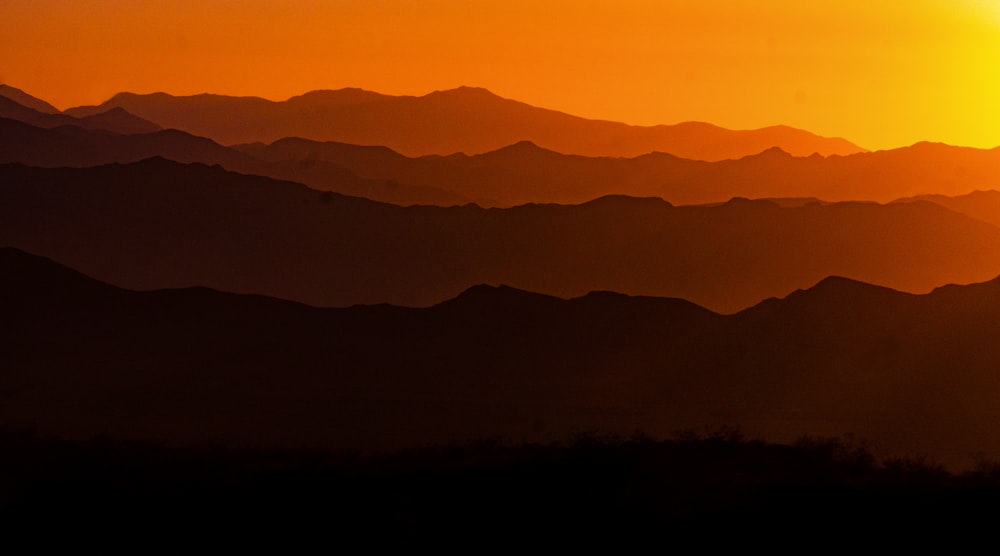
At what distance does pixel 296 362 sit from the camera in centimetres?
9088

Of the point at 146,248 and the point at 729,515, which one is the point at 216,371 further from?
the point at 729,515

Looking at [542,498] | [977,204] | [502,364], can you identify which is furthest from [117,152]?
[542,498]

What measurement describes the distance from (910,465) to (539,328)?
236 ft

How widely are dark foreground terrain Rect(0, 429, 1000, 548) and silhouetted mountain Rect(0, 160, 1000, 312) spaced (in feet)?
320

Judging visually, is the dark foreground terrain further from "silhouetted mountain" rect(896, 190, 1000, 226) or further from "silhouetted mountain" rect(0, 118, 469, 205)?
"silhouetted mountain" rect(896, 190, 1000, 226)

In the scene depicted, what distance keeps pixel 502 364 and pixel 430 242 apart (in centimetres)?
4716

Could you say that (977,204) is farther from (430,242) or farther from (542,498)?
(542,498)

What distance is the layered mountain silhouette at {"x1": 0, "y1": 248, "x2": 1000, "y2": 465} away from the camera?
78.4 metres

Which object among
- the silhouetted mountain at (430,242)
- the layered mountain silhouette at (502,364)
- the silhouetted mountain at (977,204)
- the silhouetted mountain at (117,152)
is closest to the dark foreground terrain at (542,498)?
the layered mountain silhouette at (502,364)

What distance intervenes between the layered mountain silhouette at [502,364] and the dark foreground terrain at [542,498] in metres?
45.3

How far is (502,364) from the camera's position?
3615 inches

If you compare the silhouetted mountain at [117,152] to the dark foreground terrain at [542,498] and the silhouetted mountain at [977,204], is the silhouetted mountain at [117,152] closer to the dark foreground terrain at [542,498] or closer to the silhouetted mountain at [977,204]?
the silhouetted mountain at [977,204]

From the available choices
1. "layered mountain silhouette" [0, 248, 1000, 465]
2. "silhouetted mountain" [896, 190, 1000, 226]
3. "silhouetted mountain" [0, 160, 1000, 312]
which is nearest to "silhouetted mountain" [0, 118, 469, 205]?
"silhouetted mountain" [0, 160, 1000, 312]

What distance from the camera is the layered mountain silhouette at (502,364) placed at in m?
78.4
